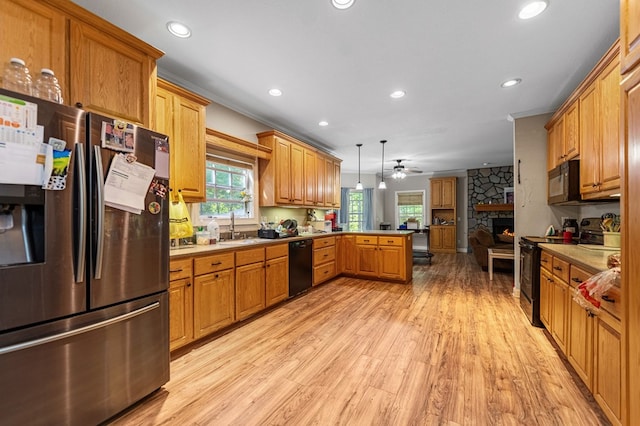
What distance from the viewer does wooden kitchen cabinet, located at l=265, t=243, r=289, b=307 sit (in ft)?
10.8

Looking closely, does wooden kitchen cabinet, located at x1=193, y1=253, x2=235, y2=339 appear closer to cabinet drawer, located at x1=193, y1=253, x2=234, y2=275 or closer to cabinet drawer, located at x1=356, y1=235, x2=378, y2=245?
cabinet drawer, located at x1=193, y1=253, x2=234, y2=275

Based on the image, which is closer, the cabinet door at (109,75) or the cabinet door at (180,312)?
the cabinet door at (109,75)

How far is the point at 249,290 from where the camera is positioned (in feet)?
9.86

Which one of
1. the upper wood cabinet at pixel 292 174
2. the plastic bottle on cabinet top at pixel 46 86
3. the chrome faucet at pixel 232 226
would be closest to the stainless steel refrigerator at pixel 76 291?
the plastic bottle on cabinet top at pixel 46 86

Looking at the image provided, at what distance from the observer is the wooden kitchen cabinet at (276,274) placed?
3296 millimetres

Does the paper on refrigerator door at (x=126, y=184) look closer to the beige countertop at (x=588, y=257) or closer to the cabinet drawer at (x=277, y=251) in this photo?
the cabinet drawer at (x=277, y=251)

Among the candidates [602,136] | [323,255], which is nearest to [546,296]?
[602,136]

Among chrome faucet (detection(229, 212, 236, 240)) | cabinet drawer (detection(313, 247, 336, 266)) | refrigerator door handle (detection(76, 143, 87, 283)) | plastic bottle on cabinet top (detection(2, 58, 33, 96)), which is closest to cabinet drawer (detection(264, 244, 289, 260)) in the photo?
chrome faucet (detection(229, 212, 236, 240))

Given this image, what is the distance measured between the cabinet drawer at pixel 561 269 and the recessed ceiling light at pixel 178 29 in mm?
3484

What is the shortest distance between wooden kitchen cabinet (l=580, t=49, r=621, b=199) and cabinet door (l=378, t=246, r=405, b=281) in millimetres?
2492

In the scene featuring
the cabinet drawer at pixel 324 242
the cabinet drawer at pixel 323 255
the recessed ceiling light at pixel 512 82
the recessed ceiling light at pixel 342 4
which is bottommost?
the cabinet drawer at pixel 323 255

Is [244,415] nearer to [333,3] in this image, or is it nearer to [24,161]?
[24,161]

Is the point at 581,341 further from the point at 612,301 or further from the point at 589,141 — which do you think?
the point at 589,141

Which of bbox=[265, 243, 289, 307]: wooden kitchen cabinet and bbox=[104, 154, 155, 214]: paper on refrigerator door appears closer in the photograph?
bbox=[104, 154, 155, 214]: paper on refrigerator door
